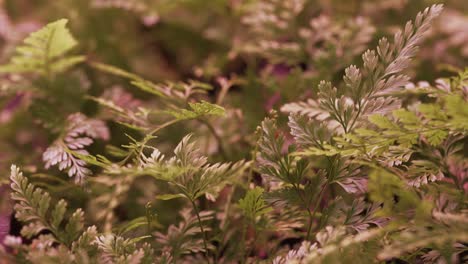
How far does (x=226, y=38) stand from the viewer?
1.06m

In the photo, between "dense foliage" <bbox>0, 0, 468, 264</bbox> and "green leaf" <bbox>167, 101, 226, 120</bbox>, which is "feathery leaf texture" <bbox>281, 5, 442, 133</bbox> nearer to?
"dense foliage" <bbox>0, 0, 468, 264</bbox>

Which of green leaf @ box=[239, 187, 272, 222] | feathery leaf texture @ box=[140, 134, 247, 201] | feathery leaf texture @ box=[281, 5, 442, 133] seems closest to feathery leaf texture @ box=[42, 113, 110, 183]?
feathery leaf texture @ box=[140, 134, 247, 201]

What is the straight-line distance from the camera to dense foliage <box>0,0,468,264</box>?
540 millimetres

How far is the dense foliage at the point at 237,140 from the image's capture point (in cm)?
54

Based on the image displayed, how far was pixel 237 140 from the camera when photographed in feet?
2.73

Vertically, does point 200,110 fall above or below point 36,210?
above

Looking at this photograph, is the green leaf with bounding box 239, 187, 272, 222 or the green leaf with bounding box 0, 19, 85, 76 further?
the green leaf with bounding box 0, 19, 85, 76

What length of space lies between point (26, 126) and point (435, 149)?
0.72 meters

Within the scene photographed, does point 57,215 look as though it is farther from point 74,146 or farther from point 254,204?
point 254,204

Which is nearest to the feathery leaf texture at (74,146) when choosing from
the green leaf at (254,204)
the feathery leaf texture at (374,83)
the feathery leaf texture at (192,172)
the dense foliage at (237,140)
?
the dense foliage at (237,140)

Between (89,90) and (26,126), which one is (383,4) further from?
(26,126)

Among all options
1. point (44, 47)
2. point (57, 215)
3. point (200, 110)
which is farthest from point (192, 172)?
point (44, 47)

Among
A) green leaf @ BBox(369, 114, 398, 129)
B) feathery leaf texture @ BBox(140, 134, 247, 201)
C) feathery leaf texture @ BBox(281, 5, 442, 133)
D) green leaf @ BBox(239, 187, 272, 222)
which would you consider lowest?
green leaf @ BBox(239, 187, 272, 222)

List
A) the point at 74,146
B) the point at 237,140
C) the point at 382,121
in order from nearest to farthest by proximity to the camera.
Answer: the point at 382,121 → the point at 74,146 → the point at 237,140
